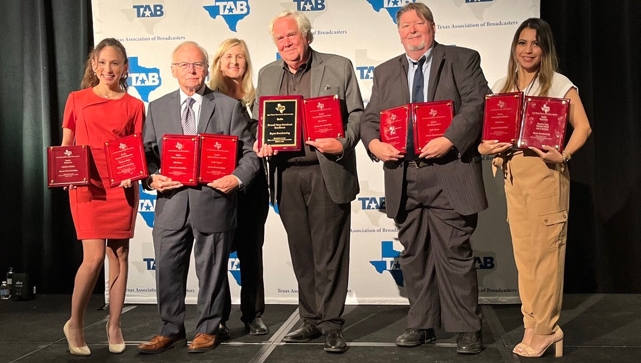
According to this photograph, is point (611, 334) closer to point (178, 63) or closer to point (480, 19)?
point (480, 19)

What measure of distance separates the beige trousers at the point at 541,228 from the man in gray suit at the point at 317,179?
92 cm

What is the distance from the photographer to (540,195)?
3.41 m

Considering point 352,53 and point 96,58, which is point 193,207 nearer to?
point 96,58

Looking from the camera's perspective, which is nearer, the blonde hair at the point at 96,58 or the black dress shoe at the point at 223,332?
the blonde hair at the point at 96,58

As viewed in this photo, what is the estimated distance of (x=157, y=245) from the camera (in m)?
3.73

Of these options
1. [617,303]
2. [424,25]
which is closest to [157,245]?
[424,25]

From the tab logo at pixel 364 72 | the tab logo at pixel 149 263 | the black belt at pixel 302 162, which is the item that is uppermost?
the tab logo at pixel 364 72

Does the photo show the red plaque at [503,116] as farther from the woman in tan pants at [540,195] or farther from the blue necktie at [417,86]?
the blue necktie at [417,86]

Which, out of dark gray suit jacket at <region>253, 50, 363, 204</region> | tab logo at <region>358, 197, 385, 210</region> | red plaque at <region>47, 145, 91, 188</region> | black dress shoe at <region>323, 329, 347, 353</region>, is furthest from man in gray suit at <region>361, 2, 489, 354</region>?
red plaque at <region>47, 145, 91, 188</region>

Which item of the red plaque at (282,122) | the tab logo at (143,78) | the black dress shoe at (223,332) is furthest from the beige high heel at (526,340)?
the tab logo at (143,78)

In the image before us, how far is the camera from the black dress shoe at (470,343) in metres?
3.56

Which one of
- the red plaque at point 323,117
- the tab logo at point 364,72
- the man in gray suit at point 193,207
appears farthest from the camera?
the tab logo at point 364,72

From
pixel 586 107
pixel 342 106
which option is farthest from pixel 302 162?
pixel 586 107

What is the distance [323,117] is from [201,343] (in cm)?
147
